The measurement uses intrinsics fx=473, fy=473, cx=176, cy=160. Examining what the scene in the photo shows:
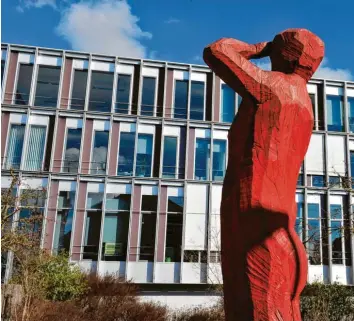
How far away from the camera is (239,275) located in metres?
3.75

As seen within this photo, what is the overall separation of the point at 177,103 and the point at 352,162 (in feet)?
32.4

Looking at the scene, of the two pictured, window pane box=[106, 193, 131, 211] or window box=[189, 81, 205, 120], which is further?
window box=[189, 81, 205, 120]

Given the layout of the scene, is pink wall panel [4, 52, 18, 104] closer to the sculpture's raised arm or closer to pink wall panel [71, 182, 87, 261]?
pink wall panel [71, 182, 87, 261]

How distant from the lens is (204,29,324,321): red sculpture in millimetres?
3678

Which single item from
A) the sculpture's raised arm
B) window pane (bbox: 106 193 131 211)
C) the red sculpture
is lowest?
the red sculpture

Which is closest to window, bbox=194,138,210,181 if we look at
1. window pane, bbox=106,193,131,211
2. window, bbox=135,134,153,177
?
window, bbox=135,134,153,177

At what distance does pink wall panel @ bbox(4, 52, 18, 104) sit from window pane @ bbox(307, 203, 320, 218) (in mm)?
15871

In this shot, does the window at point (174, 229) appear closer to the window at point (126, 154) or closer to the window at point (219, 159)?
the window at point (219, 159)

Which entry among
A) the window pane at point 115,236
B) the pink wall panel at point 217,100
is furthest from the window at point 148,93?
the window pane at point 115,236

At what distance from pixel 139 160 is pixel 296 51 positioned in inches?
769

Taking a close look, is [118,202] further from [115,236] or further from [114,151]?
[114,151]

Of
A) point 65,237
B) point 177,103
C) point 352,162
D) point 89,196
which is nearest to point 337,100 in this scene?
point 352,162

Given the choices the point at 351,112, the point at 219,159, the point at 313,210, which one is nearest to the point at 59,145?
the point at 219,159

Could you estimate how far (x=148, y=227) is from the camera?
73.4 feet
